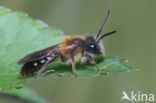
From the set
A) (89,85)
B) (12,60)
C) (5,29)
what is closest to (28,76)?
(12,60)

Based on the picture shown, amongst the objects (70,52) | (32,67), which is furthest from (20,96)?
(70,52)

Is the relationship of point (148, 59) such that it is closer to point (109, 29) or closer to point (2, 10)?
point (109, 29)

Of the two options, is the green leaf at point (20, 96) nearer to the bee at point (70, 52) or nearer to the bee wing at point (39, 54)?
the bee at point (70, 52)

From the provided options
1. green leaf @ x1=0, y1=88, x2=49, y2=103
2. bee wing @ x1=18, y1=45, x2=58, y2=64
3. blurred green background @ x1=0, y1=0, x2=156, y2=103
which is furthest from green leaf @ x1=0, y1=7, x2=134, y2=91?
blurred green background @ x1=0, y1=0, x2=156, y2=103

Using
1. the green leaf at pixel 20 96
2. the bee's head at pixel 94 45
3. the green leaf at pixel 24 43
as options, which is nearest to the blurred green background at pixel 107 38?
the green leaf at pixel 20 96

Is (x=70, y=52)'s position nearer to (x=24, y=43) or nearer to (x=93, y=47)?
(x=93, y=47)

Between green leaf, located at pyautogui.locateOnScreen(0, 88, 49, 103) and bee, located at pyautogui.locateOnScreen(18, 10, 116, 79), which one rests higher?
bee, located at pyautogui.locateOnScreen(18, 10, 116, 79)

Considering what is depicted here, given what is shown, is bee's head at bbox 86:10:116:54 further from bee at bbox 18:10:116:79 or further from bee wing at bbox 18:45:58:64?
bee wing at bbox 18:45:58:64
